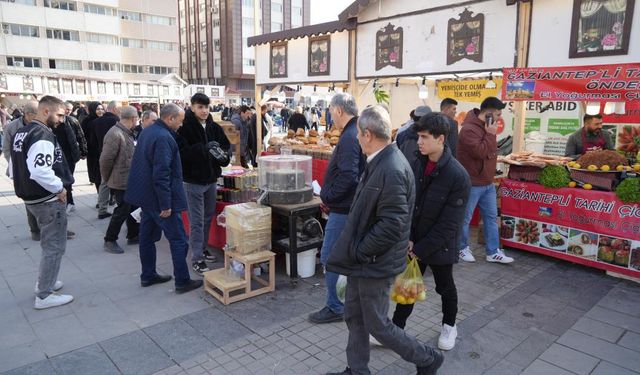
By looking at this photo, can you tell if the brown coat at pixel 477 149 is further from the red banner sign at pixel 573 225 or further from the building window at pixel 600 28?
the building window at pixel 600 28

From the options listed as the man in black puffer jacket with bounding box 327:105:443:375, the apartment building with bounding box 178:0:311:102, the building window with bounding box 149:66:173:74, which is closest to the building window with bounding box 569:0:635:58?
the man in black puffer jacket with bounding box 327:105:443:375

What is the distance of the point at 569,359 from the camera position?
10.8 feet

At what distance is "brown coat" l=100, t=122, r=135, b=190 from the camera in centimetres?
596

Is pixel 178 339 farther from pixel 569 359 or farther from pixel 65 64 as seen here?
pixel 65 64

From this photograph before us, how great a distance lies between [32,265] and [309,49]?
23.6 ft

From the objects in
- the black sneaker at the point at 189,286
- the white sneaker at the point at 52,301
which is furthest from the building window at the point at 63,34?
the black sneaker at the point at 189,286

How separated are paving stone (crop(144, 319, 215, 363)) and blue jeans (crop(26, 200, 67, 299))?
121 centimetres

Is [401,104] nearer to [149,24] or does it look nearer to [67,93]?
[67,93]

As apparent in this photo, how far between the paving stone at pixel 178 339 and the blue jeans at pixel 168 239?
2.27 ft

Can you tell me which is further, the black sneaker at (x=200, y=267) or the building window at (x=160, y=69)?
the building window at (x=160, y=69)

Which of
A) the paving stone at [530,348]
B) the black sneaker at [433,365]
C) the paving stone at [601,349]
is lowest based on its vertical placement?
the paving stone at [530,348]

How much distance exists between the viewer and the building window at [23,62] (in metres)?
39.6

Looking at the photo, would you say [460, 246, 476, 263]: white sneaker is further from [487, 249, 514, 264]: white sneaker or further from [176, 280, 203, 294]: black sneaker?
[176, 280, 203, 294]: black sneaker

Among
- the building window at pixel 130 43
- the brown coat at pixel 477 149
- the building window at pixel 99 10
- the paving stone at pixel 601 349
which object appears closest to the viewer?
the paving stone at pixel 601 349
